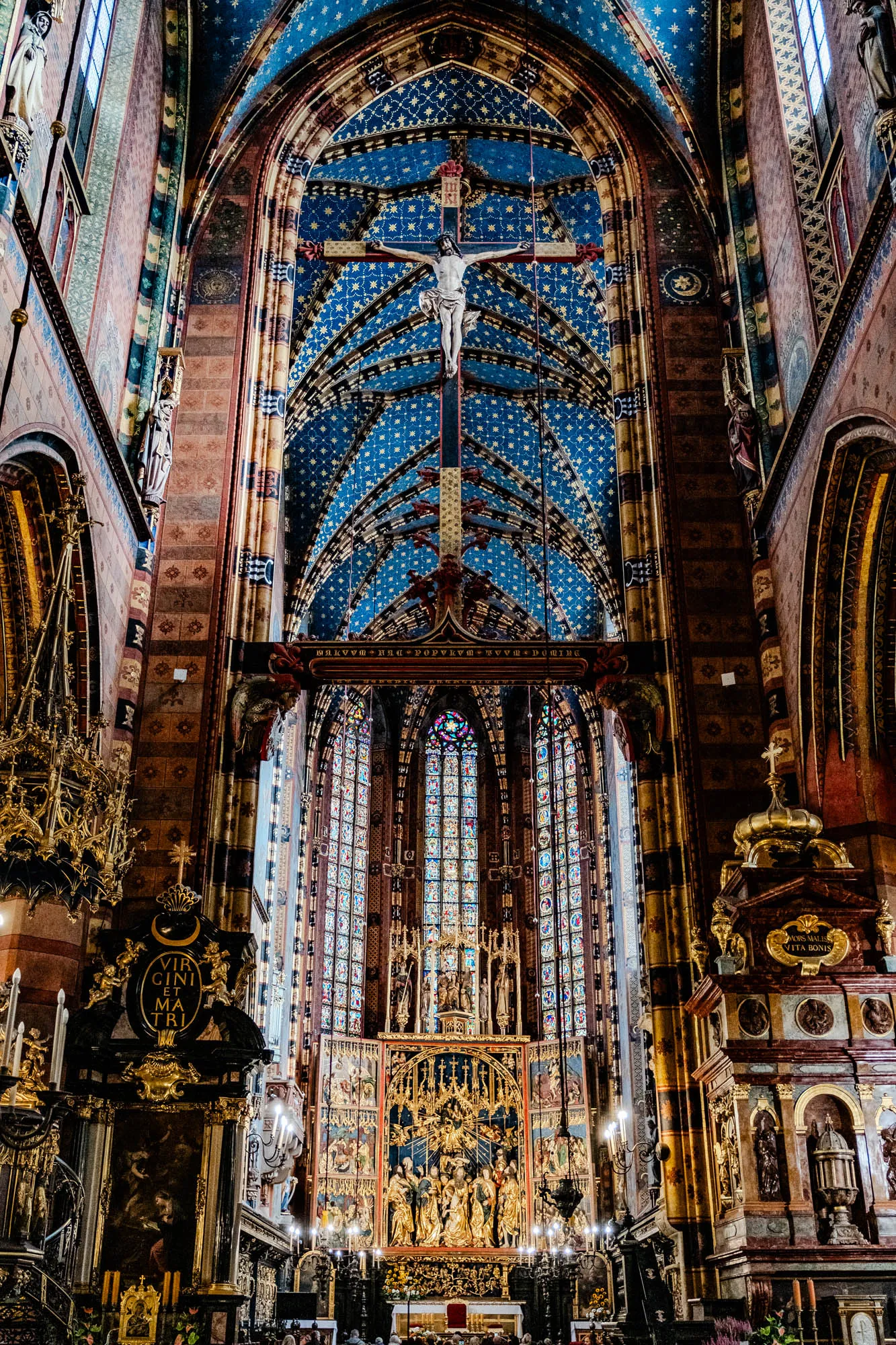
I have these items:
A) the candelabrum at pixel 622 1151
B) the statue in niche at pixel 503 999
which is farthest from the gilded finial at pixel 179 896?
the statue in niche at pixel 503 999

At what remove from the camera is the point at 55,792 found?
30.7ft

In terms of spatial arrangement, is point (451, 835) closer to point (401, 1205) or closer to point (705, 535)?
point (401, 1205)

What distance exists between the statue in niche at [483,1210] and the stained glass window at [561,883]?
3285mm

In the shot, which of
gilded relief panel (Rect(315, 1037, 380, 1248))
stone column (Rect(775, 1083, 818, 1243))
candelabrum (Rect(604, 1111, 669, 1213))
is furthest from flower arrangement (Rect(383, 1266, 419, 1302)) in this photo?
stone column (Rect(775, 1083, 818, 1243))

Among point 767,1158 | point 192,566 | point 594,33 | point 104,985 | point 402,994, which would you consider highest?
point 594,33

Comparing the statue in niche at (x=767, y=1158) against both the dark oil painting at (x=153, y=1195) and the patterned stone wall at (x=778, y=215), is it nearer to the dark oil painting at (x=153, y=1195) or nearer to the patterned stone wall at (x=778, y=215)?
the dark oil painting at (x=153, y=1195)

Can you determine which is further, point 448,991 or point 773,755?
point 448,991

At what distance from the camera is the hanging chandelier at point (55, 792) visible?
9320 millimetres

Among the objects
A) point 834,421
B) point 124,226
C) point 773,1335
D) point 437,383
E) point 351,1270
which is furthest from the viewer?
point 437,383

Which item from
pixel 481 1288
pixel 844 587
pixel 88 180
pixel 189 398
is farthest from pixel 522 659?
pixel 481 1288

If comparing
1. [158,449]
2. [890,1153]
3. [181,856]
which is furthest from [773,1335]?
[158,449]

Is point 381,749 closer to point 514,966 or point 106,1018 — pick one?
point 514,966

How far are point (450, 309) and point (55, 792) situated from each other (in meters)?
10.5

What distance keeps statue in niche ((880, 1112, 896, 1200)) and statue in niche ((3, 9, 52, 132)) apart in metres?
11.4
